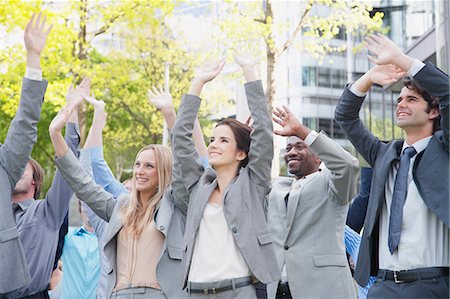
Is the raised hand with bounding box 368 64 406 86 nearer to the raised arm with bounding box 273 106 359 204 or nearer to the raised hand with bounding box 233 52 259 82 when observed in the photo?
the raised arm with bounding box 273 106 359 204

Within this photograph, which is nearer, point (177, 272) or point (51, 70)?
point (177, 272)

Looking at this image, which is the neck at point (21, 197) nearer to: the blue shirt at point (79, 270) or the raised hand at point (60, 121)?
the raised hand at point (60, 121)

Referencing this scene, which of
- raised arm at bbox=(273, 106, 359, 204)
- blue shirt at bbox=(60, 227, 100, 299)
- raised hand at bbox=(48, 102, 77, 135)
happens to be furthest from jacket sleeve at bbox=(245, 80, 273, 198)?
blue shirt at bbox=(60, 227, 100, 299)

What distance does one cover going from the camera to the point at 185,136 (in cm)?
470

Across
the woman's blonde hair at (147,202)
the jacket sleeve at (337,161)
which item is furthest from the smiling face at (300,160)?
the woman's blonde hair at (147,202)

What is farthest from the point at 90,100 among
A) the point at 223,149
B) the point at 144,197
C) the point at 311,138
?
the point at 311,138

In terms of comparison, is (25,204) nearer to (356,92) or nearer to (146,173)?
(146,173)

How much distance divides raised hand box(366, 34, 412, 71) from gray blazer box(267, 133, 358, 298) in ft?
3.83

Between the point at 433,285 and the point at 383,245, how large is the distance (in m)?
0.38

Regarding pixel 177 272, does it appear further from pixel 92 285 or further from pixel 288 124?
pixel 92 285

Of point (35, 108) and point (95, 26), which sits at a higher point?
point (95, 26)

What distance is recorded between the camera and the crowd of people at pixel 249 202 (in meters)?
4.08

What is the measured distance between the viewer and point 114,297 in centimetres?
494

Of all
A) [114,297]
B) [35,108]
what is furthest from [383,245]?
[35,108]
